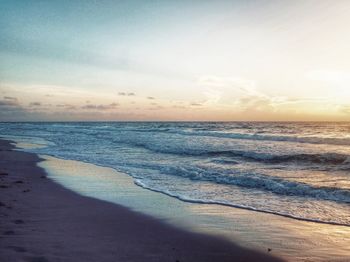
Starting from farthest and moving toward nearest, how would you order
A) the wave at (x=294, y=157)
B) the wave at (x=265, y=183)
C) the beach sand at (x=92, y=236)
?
1. the wave at (x=294, y=157)
2. the wave at (x=265, y=183)
3. the beach sand at (x=92, y=236)

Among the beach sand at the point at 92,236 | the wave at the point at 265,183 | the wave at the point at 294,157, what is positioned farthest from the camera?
the wave at the point at 294,157

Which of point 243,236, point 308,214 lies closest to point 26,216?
point 243,236

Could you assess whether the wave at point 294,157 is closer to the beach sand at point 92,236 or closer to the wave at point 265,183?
the wave at point 265,183

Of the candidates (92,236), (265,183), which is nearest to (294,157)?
(265,183)

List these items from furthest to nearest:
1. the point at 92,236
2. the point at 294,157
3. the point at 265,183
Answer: the point at 294,157
the point at 265,183
the point at 92,236

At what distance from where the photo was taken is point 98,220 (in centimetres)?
703

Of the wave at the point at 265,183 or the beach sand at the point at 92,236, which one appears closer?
the beach sand at the point at 92,236

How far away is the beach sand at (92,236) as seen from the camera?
5039 mm

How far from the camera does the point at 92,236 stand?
5.88m

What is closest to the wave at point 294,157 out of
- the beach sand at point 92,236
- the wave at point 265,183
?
the wave at point 265,183

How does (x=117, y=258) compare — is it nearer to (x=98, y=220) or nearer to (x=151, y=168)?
(x=98, y=220)

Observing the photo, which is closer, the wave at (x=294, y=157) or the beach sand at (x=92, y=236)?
the beach sand at (x=92, y=236)

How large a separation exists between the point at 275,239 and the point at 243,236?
54 centimetres

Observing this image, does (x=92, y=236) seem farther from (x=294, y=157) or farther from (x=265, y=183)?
(x=294, y=157)
